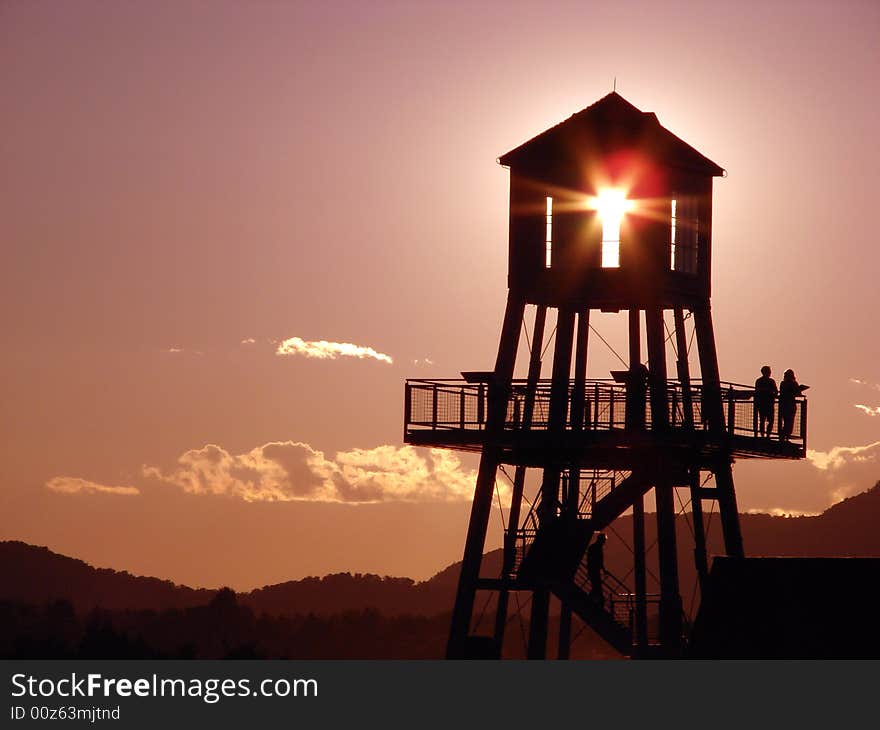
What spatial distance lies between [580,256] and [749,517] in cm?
10381

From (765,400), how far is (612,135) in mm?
7721

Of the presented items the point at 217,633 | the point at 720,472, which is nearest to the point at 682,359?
the point at 720,472

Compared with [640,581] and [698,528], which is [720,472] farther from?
[640,581]

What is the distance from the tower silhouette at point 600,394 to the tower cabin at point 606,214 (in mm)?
36

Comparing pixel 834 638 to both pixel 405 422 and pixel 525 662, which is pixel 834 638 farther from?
pixel 405 422

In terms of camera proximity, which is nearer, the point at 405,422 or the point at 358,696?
the point at 358,696

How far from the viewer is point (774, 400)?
64.4 meters

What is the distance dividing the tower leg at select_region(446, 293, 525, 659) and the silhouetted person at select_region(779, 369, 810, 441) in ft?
22.6

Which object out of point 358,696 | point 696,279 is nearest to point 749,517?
point 696,279

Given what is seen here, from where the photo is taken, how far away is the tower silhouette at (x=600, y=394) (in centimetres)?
6353

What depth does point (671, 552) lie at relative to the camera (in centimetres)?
6362

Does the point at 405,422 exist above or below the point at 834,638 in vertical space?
above

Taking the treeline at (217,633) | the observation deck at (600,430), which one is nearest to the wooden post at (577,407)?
the observation deck at (600,430)

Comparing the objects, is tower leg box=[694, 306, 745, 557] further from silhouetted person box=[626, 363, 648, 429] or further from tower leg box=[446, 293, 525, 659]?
tower leg box=[446, 293, 525, 659]
